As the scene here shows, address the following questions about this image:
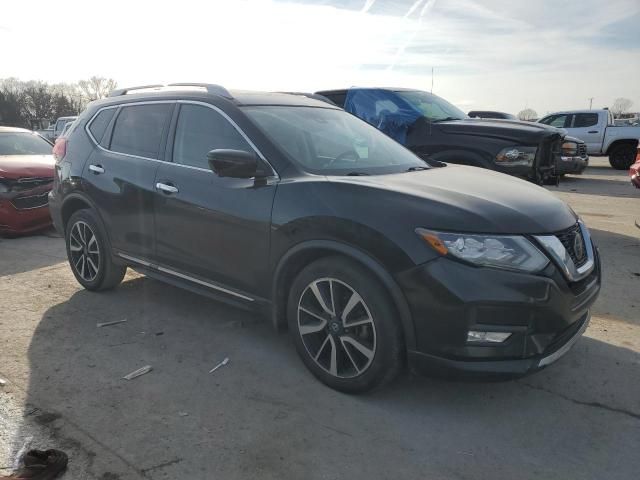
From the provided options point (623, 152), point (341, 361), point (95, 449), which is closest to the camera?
point (95, 449)

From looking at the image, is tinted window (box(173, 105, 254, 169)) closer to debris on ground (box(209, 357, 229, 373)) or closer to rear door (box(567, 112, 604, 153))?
debris on ground (box(209, 357, 229, 373))

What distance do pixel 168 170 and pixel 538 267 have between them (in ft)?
8.84

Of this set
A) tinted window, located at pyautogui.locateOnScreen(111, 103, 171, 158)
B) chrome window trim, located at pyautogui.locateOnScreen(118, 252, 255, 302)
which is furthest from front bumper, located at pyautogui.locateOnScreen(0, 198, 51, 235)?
chrome window trim, located at pyautogui.locateOnScreen(118, 252, 255, 302)

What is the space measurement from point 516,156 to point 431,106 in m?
1.80

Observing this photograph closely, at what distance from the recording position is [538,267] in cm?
268

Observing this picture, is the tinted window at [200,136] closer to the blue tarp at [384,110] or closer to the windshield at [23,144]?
the blue tarp at [384,110]

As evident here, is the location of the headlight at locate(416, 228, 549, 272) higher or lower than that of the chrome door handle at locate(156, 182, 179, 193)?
lower

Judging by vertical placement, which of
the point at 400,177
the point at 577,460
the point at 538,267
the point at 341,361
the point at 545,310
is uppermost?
the point at 400,177

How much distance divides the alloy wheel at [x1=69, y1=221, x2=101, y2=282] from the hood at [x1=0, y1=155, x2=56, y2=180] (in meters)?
2.89

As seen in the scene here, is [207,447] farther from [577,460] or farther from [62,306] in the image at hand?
[62,306]

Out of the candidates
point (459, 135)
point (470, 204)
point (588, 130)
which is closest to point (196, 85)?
point (470, 204)

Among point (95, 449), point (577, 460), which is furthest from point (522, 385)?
point (95, 449)

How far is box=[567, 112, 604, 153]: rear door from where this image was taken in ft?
55.8

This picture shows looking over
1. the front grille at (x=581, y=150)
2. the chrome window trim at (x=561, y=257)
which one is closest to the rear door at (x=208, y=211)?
the chrome window trim at (x=561, y=257)
